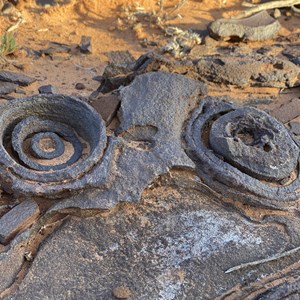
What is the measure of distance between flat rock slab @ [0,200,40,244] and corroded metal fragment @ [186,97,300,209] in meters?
1.38

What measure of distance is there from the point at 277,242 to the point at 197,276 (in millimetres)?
715

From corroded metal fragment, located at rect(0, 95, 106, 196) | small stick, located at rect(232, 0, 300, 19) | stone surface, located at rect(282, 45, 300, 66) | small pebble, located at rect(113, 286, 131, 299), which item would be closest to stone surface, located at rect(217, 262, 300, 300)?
small pebble, located at rect(113, 286, 131, 299)

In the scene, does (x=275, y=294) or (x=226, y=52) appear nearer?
(x=275, y=294)

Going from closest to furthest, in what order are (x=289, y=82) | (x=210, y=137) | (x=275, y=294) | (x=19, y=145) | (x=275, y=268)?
1. (x=275, y=294)
2. (x=275, y=268)
3. (x=19, y=145)
4. (x=210, y=137)
5. (x=289, y=82)

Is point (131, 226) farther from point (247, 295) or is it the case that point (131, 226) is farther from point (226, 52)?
point (226, 52)

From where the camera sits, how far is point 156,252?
3.84 meters

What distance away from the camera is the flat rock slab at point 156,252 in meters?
3.59

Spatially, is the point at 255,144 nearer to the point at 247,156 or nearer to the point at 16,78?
the point at 247,156

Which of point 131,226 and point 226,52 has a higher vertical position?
point 226,52

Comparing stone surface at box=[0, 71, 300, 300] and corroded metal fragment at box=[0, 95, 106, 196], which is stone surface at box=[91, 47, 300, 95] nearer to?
stone surface at box=[0, 71, 300, 300]

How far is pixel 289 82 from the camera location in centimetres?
575

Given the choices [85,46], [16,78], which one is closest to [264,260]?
[16,78]

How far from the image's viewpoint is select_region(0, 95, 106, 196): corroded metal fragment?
3.94 metres

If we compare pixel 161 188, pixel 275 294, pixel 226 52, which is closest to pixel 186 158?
pixel 161 188
